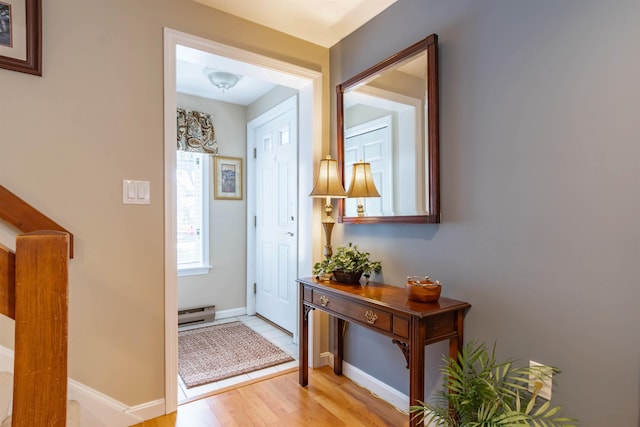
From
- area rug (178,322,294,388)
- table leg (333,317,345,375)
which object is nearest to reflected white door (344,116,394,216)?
table leg (333,317,345,375)

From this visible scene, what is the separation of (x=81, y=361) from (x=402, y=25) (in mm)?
2454

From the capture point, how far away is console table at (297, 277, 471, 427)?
1.42 m

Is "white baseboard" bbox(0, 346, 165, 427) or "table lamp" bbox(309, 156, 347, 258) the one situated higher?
"table lamp" bbox(309, 156, 347, 258)

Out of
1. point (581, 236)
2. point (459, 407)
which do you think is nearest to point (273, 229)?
point (459, 407)

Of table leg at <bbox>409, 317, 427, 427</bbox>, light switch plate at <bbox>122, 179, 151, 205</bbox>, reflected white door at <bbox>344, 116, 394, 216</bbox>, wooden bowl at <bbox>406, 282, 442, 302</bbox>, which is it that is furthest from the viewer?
reflected white door at <bbox>344, 116, 394, 216</bbox>

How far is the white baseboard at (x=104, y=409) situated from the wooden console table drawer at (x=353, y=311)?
106cm

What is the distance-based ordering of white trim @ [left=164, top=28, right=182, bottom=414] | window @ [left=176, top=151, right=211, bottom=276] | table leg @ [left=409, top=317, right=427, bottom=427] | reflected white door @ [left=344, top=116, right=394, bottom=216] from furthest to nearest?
window @ [left=176, top=151, right=211, bottom=276]
reflected white door @ [left=344, top=116, right=394, bottom=216]
white trim @ [left=164, top=28, right=182, bottom=414]
table leg @ [left=409, top=317, right=427, bottom=427]

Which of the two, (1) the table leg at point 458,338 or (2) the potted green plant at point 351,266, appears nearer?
(1) the table leg at point 458,338

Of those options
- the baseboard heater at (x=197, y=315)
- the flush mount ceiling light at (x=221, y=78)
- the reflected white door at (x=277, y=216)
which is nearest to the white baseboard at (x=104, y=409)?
the reflected white door at (x=277, y=216)

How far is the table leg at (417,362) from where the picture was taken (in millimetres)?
1411

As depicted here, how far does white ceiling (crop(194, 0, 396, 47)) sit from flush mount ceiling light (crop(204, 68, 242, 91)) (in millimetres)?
769

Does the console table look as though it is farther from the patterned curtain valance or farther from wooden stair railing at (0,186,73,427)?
the patterned curtain valance

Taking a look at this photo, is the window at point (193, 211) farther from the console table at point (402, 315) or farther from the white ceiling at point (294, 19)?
the console table at point (402, 315)

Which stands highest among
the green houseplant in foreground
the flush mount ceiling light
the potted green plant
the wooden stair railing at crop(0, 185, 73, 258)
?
the flush mount ceiling light
